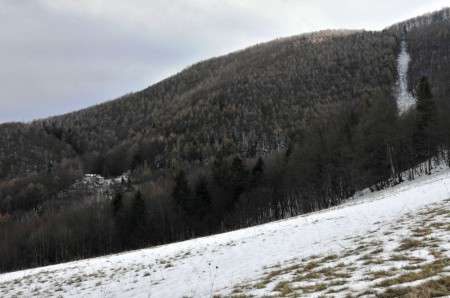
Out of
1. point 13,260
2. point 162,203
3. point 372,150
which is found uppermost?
point 372,150

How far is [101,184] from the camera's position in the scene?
638 ft

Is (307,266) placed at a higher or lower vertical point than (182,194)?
higher

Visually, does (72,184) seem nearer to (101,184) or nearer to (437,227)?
(101,184)

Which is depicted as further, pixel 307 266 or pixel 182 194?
pixel 182 194

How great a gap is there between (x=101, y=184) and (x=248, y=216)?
130559 mm

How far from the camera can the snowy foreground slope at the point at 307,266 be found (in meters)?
8.95

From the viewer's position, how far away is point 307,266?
1178cm

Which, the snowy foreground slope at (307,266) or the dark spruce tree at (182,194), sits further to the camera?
the dark spruce tree at (182,194)

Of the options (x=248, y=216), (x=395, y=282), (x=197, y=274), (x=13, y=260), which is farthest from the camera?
(x=13, y=260)

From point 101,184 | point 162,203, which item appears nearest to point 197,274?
point 162,203

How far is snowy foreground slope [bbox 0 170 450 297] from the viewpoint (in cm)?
895

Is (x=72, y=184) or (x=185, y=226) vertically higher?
(x=72, y=184)

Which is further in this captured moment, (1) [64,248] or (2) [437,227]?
(1) [64,248]

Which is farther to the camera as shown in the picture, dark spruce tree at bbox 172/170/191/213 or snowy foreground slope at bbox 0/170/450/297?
dark spruce tree at bbox 172/170/191/213
